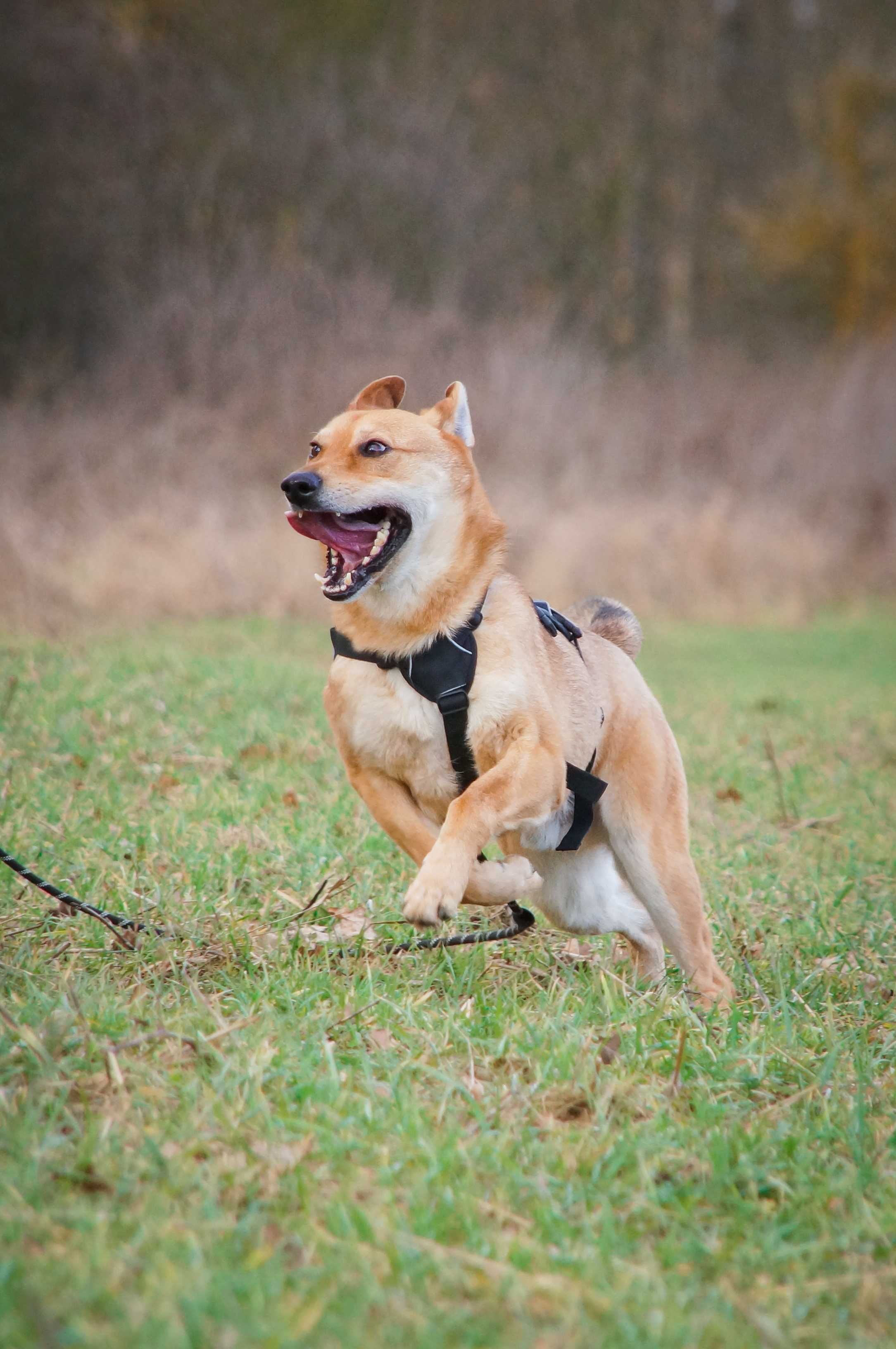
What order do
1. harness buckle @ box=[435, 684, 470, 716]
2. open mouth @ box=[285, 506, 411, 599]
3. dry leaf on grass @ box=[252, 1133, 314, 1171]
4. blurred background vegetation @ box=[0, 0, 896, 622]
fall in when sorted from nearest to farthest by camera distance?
1. dry leaf on grass @ box=[252, 1133, 314, 1171]
2. harness buckle @ box=[435, 684, 470, 716]
3. open mouth @ box=[285, 506, 411, 599]
4. blurred background vegetation @ box=[0, 0, 896, 622]

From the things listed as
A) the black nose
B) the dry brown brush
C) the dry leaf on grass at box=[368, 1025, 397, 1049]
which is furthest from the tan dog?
the dry brown brush

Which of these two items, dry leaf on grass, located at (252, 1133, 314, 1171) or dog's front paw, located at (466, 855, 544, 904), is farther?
dog's front paw, located at (466, 855, 544, 904)

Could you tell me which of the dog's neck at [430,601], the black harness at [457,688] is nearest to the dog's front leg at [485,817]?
the black harness at [457,688]

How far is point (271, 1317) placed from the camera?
197 cm

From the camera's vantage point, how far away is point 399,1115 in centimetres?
267

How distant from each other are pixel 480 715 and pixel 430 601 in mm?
442

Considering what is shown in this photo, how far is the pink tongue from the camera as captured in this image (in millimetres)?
3867

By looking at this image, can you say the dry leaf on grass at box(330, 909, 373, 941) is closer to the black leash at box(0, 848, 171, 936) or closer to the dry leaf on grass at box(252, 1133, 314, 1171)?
the black leash at box(0, 848, 171, 936)

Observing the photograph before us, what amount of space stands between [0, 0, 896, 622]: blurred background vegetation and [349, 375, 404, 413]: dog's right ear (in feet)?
29.5

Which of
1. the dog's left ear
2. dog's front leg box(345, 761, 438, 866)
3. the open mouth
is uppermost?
the dog's left ear

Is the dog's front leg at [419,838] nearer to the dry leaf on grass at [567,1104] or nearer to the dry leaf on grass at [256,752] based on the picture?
the dry leaf on grass at [567,1104]

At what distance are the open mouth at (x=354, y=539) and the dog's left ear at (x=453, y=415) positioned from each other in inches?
18.6

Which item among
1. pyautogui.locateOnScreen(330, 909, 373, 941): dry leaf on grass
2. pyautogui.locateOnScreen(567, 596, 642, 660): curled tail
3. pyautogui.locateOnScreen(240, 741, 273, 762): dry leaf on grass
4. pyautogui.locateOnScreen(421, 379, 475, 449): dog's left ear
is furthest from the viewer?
pyautogui.locateOnScreen(240, 741, 273, 762): dry leaf on grass

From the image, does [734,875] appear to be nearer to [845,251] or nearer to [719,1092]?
[719,1092]
